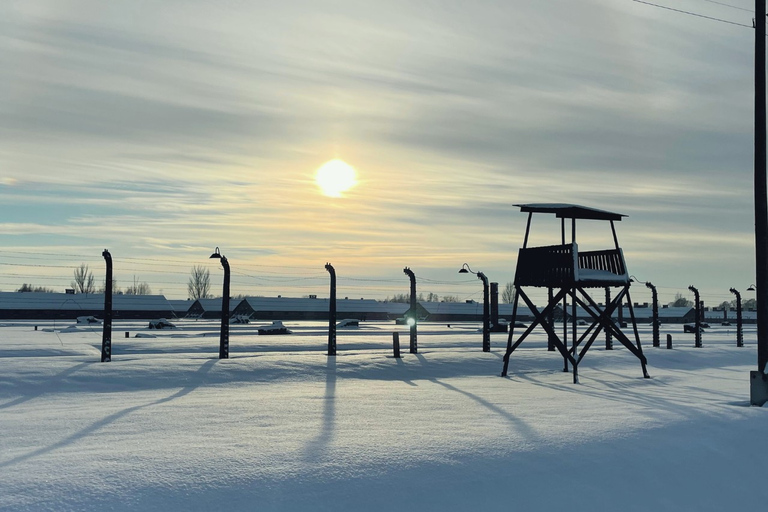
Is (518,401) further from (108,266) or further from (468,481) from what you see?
(108,266)

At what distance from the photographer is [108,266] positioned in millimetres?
22094

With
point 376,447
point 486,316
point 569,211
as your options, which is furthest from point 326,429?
point 486,316

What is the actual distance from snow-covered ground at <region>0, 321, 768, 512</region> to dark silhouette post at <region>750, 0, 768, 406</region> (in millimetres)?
733

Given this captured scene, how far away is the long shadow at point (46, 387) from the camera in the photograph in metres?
15.1

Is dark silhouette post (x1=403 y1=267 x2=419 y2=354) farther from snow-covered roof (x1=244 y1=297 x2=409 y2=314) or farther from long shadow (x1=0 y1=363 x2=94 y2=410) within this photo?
snow-covered roof (x1=244 y1=297 x2=409 y2=314)

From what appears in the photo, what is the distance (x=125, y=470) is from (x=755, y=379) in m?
12.5

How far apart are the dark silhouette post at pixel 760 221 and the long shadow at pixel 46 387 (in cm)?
1616

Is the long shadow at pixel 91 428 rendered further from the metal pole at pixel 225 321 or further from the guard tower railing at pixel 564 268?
the guard tower railing at pixel 564 268

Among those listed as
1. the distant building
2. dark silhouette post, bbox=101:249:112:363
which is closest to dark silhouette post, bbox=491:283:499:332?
dark silhouette post, bbox=101:249:112:363

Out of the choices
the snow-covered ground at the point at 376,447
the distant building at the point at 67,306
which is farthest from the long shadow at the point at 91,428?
the distant building at the point at 67,306

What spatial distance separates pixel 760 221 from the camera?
571 inches

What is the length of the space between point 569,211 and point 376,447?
1449cm

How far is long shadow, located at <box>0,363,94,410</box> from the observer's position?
15094 millimetres

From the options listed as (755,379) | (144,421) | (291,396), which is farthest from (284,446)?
(755,379)
